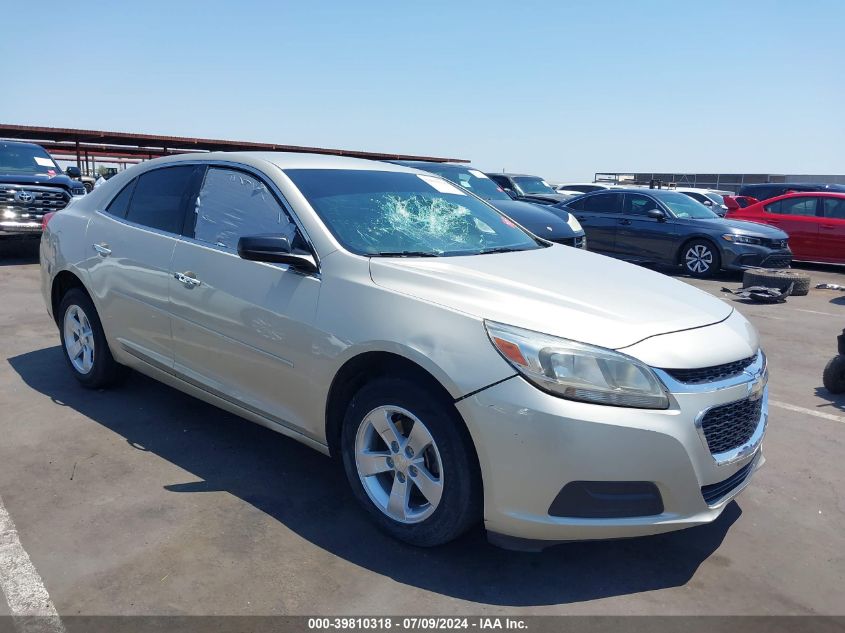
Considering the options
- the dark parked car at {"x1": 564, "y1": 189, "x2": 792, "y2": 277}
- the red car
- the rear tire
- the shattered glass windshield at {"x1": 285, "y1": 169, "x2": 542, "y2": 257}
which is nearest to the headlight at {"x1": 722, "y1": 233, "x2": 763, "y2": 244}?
the dark parked car at {"x1": 564, "y1": 189, "x2": 792, "y2": 277}

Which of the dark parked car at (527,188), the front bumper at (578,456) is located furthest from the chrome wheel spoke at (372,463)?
the dark parked car at (527,188)

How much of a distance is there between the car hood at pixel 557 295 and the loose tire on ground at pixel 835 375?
230 cm

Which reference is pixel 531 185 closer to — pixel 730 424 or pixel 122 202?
pixel 122 202

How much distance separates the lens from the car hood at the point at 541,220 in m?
9.16

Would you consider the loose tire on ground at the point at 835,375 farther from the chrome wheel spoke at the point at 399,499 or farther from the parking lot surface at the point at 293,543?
the chrome wheel spoke at the point at 399,499

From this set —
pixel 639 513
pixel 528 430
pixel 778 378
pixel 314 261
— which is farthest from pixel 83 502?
pixel 778 378

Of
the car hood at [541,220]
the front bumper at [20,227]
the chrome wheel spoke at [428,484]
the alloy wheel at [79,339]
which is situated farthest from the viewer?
the front bumper at [20,227]

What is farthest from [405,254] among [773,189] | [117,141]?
[117,141]

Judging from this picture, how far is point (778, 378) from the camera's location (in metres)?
5.88

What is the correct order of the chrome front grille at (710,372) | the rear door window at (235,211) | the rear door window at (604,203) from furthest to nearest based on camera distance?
the rear door window at (604,203) → the rear door window at (235,211) → the chrome front grille at (710,372)

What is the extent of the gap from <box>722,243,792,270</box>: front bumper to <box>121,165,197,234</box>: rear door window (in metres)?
9.59

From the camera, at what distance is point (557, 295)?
3020mm

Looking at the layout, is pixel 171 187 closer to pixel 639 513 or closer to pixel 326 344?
pixel 326 344

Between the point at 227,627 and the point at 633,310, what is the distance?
1.96 meters
